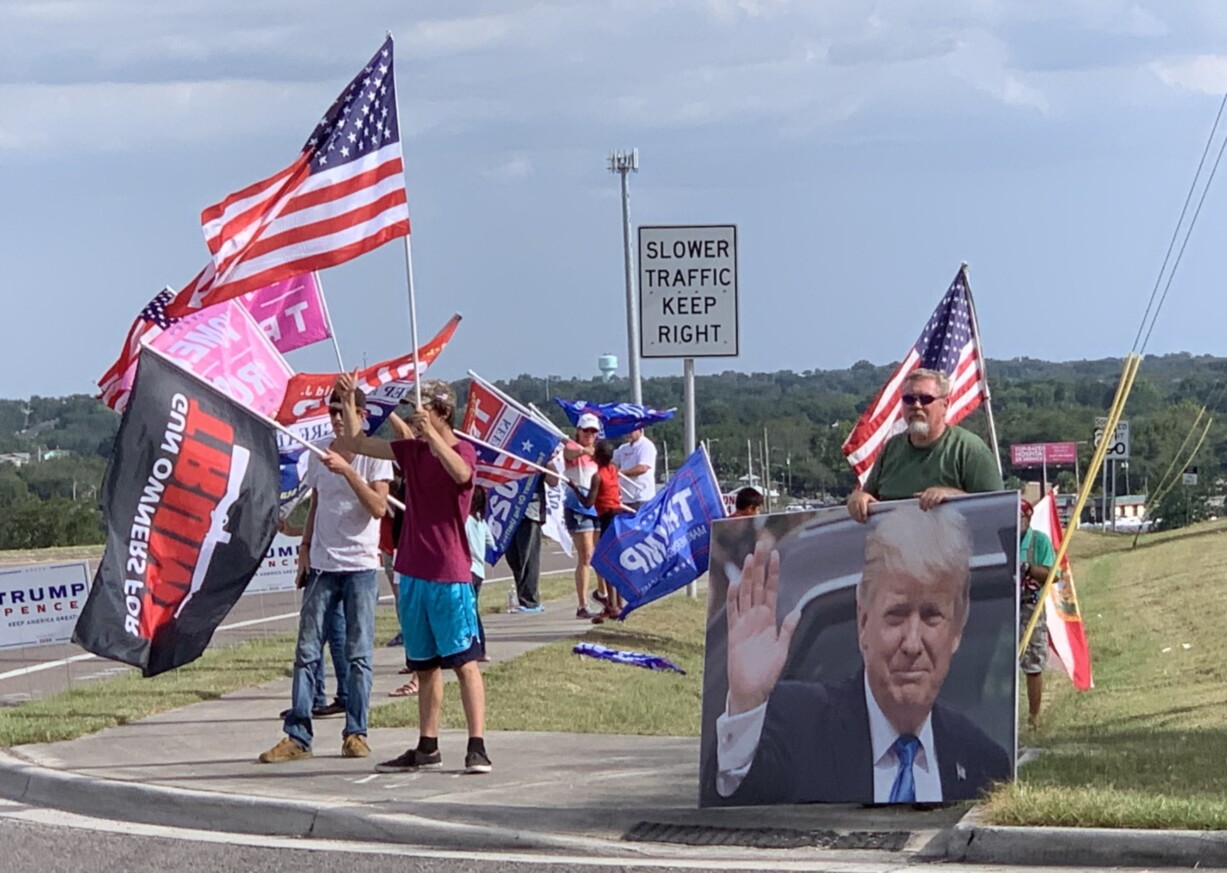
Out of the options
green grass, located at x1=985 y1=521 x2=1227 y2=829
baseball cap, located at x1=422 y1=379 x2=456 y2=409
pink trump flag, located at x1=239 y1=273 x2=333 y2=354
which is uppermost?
pink trump flag, located at x1=239 y1=273 x2=333 y2=354

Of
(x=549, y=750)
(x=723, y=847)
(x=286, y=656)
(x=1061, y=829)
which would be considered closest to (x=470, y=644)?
(x=549, y=750)

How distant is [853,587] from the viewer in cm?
873

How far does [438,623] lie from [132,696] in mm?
4381

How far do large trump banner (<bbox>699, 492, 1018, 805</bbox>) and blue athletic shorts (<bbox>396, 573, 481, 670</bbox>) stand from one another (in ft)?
4.27

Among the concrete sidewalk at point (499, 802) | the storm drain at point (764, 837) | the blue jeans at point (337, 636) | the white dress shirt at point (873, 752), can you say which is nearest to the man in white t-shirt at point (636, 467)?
the concrete sidewalk at point (499, 802)

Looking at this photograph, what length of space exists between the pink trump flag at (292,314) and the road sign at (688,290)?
4336 millimetres

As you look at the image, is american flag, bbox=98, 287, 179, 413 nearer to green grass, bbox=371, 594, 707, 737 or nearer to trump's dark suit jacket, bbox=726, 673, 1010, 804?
green grass, bbox=371, 594, 707, 737

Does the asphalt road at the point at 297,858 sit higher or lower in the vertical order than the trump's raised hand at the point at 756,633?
lower

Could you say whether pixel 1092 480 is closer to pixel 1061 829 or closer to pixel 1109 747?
pixel 1109 747

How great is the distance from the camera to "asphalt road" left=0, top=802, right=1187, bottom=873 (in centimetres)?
799

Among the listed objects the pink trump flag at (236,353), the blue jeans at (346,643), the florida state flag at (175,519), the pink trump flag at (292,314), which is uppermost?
the pink trump flag at (292,314)

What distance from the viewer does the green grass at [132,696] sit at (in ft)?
38.7

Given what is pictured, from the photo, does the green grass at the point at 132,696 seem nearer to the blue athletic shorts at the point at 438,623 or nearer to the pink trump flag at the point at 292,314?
the pink trump flag at the point at 292,314

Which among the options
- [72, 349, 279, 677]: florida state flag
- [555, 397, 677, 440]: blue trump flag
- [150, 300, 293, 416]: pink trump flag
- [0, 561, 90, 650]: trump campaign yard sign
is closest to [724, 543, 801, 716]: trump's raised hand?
[72, 349, 279, 677]: florida state flag
